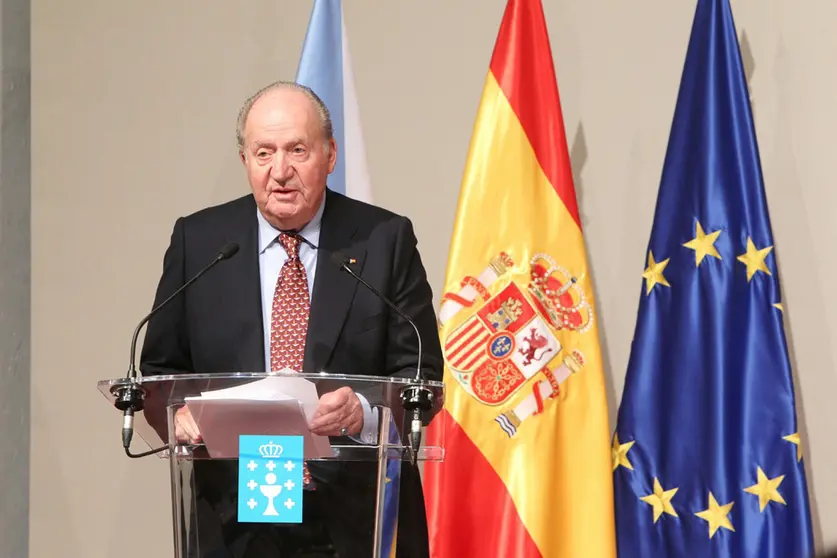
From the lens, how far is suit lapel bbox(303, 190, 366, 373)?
212 cm

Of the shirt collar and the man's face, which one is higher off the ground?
the man's face

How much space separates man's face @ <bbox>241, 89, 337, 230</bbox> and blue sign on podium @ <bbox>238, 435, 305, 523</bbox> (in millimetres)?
614

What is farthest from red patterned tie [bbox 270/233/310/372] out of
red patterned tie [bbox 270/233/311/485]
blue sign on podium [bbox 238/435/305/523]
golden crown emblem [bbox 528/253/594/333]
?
golden crown emblem [bbox 528/253/594/333]

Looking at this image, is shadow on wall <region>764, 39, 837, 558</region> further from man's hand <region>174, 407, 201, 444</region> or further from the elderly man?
man's hand <region>174, 407, 201, 444</region>

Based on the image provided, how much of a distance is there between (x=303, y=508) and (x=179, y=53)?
3.02m

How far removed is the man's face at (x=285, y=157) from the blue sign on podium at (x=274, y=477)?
24.2 inches

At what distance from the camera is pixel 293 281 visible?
2205 millimetres

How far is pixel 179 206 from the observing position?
14.3 feet

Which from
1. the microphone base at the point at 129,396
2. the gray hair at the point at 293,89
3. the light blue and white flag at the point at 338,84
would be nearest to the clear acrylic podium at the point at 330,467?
the microphone base at the point at 129,396

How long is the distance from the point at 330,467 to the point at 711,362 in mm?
1887

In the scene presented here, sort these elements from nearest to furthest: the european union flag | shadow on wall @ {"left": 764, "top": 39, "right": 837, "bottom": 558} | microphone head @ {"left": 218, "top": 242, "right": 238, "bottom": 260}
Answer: microphone head @ {"left": 218, "top": 242, "right": 238, "bottom": 260}, the european union flag, shadow on wall @ {"left": 764, "top": 39, "right": 837, "bottom": 558}

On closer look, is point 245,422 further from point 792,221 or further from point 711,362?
point 792,221

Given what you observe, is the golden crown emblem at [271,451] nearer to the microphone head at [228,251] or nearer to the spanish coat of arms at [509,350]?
the microphone head at [228,251]

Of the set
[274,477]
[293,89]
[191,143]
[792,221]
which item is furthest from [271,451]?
[191,143]
